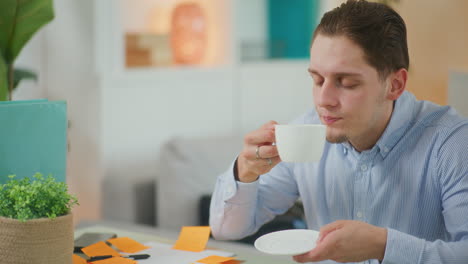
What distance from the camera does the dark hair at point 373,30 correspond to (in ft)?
4.64

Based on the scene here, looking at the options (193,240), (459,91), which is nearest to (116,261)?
(193,240)

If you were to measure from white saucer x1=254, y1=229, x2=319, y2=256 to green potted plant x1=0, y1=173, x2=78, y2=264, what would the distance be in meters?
0.34

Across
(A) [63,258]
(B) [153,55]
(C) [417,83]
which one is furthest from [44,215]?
(B) [153,55]

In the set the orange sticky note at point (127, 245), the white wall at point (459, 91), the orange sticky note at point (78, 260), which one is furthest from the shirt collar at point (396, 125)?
the orange sticky note at point (78, 260)

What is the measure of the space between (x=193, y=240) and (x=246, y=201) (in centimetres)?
17

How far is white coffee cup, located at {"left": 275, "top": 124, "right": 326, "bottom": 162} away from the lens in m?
1.26

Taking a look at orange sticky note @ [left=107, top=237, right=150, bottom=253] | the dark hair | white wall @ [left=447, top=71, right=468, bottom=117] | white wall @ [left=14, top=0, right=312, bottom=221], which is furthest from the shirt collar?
white wall @ [left=14, top=0, right=312, bottom=221]

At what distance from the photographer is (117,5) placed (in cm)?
296

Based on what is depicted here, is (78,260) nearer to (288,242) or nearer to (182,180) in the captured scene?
(288,242)

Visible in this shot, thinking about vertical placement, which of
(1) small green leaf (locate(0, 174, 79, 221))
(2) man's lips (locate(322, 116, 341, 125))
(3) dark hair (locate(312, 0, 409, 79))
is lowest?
(1) small green leaf (locate(0, 174, 79, 221))

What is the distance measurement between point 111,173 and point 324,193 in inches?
61.8

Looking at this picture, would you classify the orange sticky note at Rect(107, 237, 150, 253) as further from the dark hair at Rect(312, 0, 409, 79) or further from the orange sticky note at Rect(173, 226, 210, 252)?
the dark hair at Rect(312, 0, 409, 79)

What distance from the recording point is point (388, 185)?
1.55m

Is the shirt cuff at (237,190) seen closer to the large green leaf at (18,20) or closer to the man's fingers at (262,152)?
the man's fingers at (262,152)
